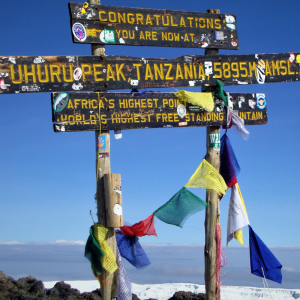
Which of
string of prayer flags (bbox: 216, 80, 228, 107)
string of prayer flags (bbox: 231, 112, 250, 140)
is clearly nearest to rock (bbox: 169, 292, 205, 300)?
string of prayer flags (bbox: 231, 112, 250, 140)

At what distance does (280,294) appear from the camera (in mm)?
9516

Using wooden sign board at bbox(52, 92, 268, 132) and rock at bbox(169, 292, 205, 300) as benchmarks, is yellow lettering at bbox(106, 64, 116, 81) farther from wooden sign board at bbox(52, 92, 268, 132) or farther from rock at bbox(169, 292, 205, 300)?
rock at bbox(169, 292, 205, 300)

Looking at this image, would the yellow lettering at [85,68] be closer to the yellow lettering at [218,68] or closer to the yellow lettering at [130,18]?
the yellow lettering at [130,18]

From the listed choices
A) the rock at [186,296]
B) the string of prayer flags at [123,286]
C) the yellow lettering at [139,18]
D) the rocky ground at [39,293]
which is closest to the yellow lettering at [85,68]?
the yellow lettering at [139,18]

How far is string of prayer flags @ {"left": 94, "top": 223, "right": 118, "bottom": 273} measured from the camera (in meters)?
5.79

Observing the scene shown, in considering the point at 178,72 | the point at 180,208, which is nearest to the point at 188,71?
the point at 178,72

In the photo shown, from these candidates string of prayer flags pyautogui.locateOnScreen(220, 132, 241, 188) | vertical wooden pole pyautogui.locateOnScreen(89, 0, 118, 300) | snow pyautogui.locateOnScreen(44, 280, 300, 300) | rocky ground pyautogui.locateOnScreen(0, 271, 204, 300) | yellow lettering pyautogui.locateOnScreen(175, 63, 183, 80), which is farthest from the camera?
snow pyautogui.locateOnScreen(44, 280, 300, 300)

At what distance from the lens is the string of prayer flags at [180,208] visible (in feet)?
20.5

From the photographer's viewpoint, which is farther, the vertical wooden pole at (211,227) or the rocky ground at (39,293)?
the rocky ground at (39,293)

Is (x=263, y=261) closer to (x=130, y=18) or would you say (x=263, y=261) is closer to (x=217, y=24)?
(x=217, y=24)

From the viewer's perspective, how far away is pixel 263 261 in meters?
6.55

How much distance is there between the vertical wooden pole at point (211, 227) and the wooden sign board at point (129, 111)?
1.30 ft

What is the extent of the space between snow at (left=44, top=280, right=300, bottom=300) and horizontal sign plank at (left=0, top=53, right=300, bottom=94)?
5235mm

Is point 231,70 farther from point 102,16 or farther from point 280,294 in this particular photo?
point 280,294
